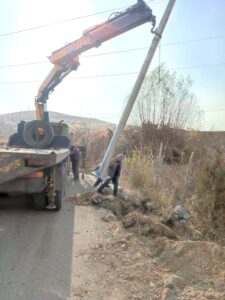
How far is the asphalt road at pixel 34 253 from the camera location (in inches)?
179

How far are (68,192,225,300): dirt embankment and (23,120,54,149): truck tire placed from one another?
12.5 feet

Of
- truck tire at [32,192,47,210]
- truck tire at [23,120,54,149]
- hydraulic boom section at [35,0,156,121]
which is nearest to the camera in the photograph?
truck tire at [32,192,47,210]

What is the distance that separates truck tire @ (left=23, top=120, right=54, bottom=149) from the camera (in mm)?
11273

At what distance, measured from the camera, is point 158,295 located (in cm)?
463

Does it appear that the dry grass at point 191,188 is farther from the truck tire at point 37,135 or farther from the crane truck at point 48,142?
the truck tire at point 37,135

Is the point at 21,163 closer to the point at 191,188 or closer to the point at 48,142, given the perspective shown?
the point at 48,142

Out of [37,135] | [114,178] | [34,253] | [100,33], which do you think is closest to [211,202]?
[114,178]

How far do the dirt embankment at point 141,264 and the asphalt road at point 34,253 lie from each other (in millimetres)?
209

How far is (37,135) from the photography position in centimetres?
1137

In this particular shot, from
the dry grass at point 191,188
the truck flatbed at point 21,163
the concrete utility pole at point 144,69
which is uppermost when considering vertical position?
the concrete utility pole at point 144,69

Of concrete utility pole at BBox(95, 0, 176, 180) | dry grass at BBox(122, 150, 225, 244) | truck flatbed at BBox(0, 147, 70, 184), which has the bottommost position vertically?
dry grass at BBox(122, 150, 225, 244)

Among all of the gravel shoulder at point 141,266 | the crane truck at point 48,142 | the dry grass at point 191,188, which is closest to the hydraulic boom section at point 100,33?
the crane truck at point 48,142

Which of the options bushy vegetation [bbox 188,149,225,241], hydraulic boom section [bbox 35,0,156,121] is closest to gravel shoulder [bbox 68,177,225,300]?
bushy vegetation [bbox 188,149,225,241]

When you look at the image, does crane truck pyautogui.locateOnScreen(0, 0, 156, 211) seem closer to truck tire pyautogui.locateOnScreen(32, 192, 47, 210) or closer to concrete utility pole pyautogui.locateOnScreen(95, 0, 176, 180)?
truck tire pyautogui.locateOnScreen(32, 192, 47, 210)
